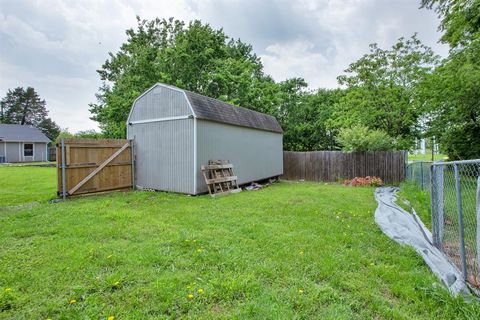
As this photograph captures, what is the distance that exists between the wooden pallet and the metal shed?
198 mm

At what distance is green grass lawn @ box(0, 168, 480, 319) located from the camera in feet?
6.82

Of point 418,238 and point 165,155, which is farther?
point 165,155

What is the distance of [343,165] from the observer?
40.6 ft

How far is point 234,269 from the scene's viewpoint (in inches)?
109

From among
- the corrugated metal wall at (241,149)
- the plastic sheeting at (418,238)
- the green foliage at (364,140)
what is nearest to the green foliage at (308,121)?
the corrugated metal wall at (241,149)

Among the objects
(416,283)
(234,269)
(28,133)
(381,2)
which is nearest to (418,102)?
(381,2)

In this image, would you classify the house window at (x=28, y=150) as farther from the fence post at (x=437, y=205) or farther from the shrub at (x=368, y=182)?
the fence post at (x=437, y=205)

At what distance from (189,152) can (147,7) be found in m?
7.20

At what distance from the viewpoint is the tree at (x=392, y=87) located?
13312 mm

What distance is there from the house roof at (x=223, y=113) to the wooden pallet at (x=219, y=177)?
4.80 feet

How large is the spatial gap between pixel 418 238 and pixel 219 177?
18.6ft

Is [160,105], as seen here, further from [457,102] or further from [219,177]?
[457,102]

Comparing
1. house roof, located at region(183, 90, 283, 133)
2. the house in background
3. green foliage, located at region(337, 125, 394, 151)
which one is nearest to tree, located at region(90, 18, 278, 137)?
house roof, located at region(183, 90, 283, 133)

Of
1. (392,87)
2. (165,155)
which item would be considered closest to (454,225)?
(165,155)
